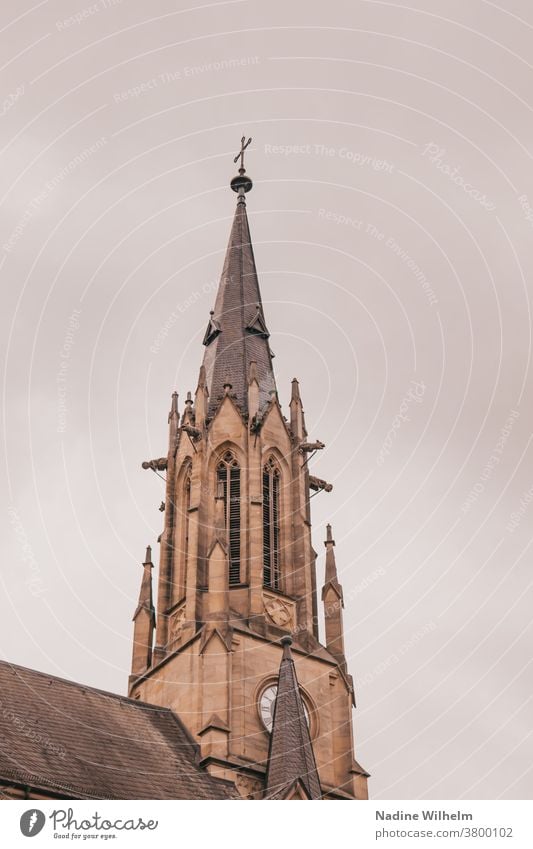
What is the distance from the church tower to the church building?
0.05 meters

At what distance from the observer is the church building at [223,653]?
32281 mm

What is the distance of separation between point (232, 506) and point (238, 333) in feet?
31.6

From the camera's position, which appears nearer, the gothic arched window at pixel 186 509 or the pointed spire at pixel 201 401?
the gothic arched window at pixel 186 509

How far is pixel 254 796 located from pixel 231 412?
15.9 metres

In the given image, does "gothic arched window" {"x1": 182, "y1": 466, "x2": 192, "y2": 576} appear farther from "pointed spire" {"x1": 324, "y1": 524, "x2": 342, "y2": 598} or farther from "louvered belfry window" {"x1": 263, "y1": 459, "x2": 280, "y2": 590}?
"pointed spire" {"x1": 324, "y1": 524, "x2": 342, "y2": 598}

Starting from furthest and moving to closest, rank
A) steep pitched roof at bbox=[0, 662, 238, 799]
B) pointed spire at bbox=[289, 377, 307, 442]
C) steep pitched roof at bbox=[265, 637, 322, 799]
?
pointed spire at bbox=[289, 377, 307, 442]
steep pitched roof at bbox=[265, 637, 322, 799]
steep pitched roof at bbox=[0, 662, 238, 799]

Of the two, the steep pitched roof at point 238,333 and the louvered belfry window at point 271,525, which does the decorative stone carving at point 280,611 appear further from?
the steep pitched roof at point 238,333

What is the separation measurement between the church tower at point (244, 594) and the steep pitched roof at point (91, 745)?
2.79 feet

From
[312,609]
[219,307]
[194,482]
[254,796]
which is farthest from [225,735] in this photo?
[219,307]

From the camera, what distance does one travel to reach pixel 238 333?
4803 cm

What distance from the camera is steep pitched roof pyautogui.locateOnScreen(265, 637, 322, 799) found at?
104 ft

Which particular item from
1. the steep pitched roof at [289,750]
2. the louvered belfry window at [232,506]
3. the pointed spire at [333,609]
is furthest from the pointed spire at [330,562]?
the steep pitched roof at [289,750]

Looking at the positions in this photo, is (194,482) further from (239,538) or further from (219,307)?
(219,307)

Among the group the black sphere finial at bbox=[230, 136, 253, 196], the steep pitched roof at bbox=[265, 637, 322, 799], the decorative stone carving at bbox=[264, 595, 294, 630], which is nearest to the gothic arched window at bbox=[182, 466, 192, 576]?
the decorative stone carving at bbox=[264, 595, 294, 630]
